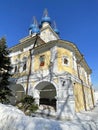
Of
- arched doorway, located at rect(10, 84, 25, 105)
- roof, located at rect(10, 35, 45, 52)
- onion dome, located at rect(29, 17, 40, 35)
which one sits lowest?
arched doorway, located at rect(10, 84, 25, 105)

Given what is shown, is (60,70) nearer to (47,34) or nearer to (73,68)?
(73,68)

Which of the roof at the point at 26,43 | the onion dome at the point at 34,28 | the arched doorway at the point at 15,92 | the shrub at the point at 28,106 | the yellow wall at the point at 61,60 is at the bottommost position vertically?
the shrub at the point at 28,106

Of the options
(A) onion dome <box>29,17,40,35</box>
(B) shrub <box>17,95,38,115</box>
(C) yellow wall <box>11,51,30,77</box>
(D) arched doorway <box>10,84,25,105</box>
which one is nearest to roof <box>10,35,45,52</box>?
(C) yellow wall <box>11,51,30,77</box>

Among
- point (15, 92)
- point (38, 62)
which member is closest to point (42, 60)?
point (38, 62)

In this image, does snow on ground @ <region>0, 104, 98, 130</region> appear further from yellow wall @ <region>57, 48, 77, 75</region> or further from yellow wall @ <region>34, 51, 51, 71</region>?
yellow wall @ <region>34, 51, 51, 71</region>

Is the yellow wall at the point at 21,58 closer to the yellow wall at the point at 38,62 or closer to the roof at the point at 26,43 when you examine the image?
the roof at the point at 26,43

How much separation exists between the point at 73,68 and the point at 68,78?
2.37 metres

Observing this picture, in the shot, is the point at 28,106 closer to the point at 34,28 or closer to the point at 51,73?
the point at 51,73

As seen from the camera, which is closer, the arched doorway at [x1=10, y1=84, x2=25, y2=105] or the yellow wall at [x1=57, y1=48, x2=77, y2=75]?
the yellow wall at [x1=57, y1=48, x2=77, y2=75]

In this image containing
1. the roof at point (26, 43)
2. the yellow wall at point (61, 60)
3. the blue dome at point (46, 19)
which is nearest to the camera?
the yellow wall at point (61, 60)

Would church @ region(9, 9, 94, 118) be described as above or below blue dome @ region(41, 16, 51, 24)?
below

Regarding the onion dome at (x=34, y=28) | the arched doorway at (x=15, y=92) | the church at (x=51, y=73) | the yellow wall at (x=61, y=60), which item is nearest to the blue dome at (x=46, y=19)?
the onion dome at (x=34, y=28)

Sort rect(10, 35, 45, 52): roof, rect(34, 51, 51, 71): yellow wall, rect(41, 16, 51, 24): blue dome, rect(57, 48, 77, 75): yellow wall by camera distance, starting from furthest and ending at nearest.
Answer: rect(41, 16, 51, 24): blue dome
rect(10, 35, 45, 52): roof
rect(34, 51, 51, 71): yellow wall
rect(57, 48, 77, 75): yellow wall

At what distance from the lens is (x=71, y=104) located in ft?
42.2
